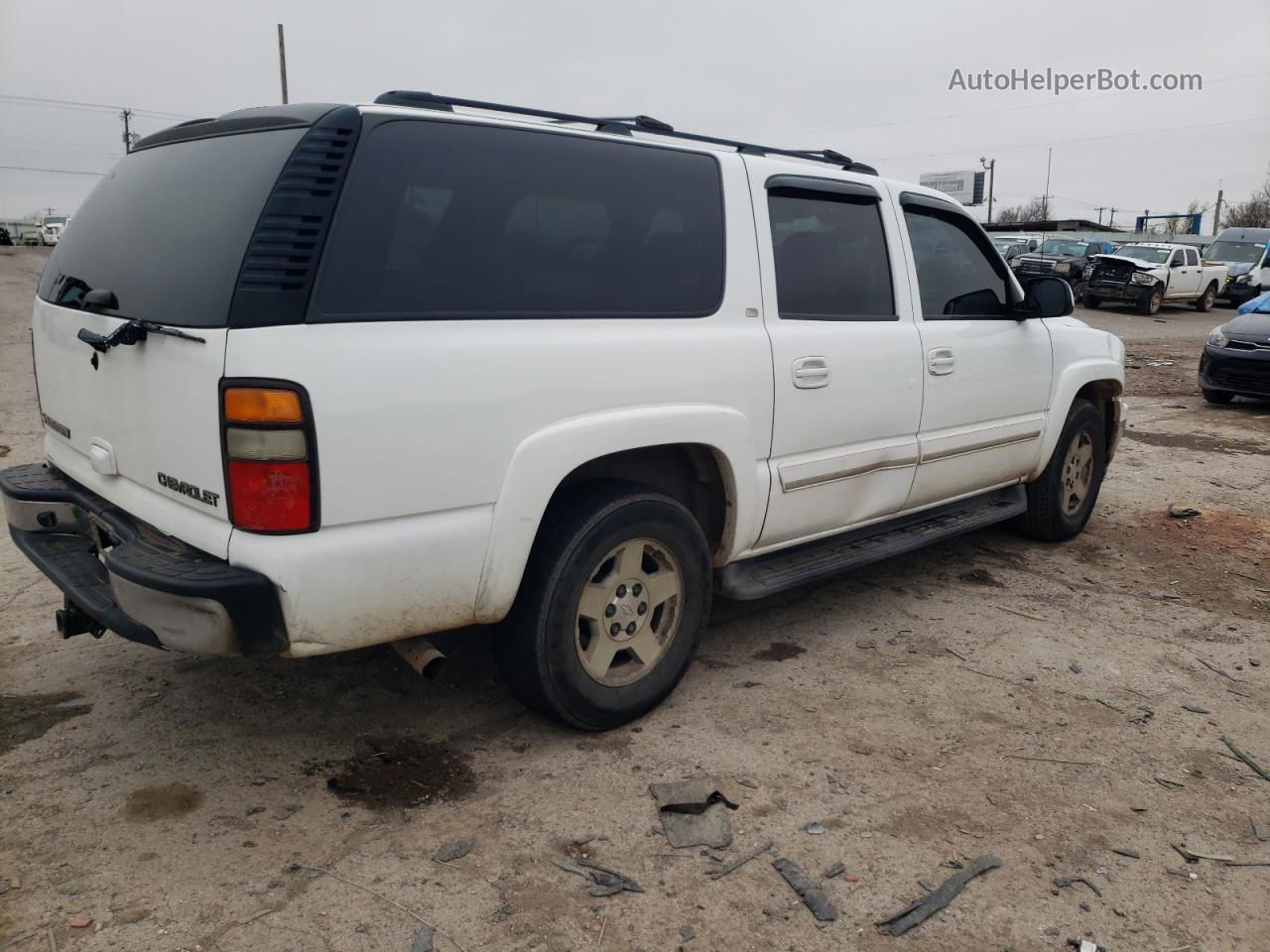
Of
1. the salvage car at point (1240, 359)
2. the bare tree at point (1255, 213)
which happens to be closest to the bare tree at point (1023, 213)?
the bare tree at point (1255, 213)

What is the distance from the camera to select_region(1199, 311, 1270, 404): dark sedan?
34.3ft

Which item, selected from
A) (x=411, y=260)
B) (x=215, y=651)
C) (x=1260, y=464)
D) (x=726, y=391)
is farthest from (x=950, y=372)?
(x=1260, y=464)

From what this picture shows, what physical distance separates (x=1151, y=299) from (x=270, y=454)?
25.2 metres

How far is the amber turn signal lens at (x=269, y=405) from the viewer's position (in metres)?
2.49

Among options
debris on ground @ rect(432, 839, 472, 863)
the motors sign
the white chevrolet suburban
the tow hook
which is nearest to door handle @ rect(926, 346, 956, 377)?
the white chevrolet suburban

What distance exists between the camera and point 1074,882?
266 cm

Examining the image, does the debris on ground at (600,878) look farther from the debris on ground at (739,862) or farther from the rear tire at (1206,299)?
the rear tire at (1206,299)

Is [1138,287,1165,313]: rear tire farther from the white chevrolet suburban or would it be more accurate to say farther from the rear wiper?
the rear wiper

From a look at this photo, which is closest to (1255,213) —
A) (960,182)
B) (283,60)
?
(960,182)

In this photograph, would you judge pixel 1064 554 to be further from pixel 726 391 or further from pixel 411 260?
pixel 411 260

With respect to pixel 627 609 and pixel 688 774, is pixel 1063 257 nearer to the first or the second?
pixel 627 609

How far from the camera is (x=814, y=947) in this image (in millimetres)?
2398

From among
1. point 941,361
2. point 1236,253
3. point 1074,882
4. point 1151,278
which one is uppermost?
point 1236,253

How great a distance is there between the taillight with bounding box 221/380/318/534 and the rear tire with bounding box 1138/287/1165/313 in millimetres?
25011
